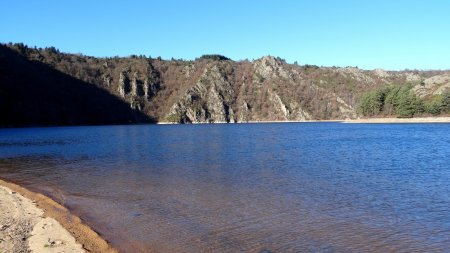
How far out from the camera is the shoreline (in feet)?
46.1

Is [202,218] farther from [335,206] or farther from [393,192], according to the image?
[393,192]

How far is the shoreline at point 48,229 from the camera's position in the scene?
1406 cm

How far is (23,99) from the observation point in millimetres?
173875

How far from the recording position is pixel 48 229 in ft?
52.9

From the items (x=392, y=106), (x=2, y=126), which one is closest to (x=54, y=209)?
(x=392, y=106)

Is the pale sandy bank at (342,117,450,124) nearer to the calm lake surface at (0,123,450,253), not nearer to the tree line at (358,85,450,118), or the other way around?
the tree line at (358,85,450,118)

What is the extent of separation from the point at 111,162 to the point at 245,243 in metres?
29.9

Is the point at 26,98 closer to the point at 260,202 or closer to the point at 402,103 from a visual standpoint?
the point at 402,103

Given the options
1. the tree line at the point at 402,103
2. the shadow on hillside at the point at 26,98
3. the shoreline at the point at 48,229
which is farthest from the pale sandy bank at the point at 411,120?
the shadow on hillside at the point at 26,98

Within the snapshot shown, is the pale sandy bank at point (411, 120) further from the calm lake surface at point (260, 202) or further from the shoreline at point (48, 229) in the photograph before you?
the shoreline at point (48, 229)

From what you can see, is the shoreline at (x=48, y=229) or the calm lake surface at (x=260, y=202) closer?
the shoreline at (x=48, y=229)

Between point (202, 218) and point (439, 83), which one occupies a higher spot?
point (439, 83)

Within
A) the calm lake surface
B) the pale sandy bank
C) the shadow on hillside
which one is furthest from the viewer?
the shadow on hillside

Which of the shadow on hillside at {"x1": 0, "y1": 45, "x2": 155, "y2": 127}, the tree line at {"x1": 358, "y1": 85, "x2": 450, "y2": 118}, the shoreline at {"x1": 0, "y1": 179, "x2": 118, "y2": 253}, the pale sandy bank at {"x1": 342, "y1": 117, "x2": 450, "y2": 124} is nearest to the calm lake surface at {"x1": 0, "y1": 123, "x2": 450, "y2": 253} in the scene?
the shoreline at {"x1": 0, "y1": 179, "x2": 118, "y2": 253}
